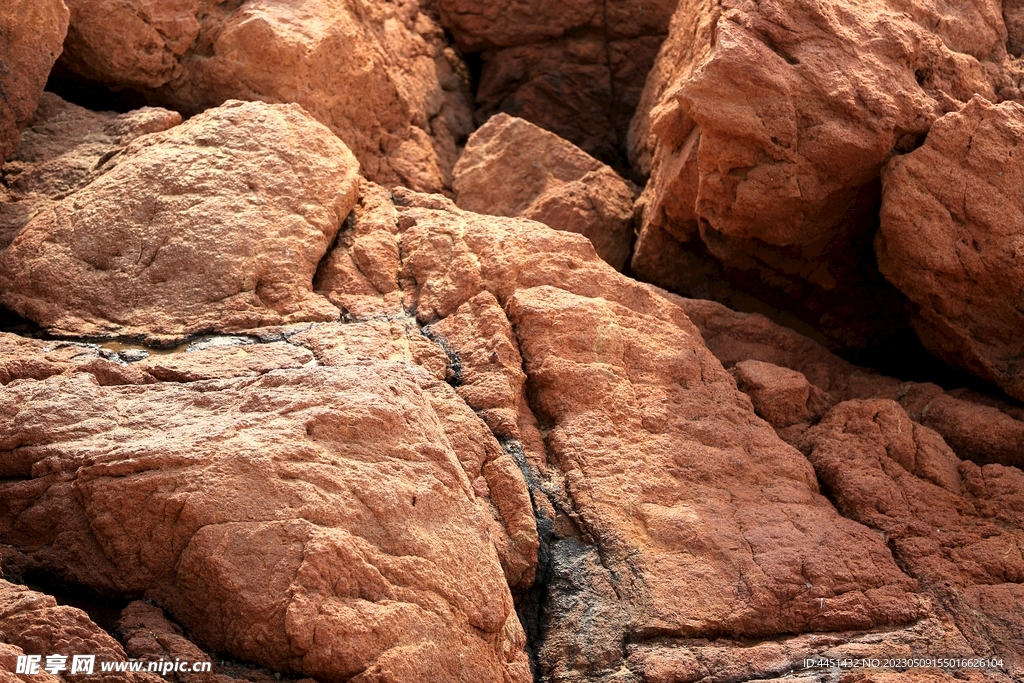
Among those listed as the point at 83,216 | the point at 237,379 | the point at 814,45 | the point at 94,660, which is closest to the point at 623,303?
the point at 814,45

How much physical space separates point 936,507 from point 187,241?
2.52 meters

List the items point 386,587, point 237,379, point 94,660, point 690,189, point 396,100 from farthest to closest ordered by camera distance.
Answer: point 396,100, point 690,189, point 237,379, point 386,587, point 94,660

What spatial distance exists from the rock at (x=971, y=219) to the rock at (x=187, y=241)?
76.5 inches

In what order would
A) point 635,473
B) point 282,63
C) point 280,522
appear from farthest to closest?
point 282,63
point 635,473
point 280,522

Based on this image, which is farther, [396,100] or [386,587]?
Result: [396,100]

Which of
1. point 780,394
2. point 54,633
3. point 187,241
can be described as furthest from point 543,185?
point 54,633

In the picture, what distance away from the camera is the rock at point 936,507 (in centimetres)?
348

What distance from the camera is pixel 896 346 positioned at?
4727mm

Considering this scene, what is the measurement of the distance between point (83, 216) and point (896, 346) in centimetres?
306

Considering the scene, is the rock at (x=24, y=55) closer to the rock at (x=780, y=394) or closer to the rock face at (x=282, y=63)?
the rock face at (x=282, y=63)

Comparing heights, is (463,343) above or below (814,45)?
below

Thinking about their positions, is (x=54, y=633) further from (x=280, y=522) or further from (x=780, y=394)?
(x=780, y=394)

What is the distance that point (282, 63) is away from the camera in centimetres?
490

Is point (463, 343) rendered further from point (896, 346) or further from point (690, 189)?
point (896, 346)
